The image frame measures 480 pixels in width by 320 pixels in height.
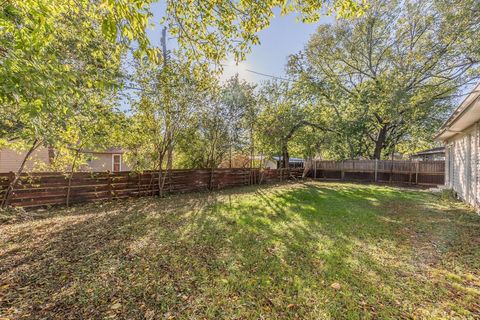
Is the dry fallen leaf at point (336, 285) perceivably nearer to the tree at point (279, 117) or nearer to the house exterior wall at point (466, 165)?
the house exterior wall at point (466, 165)

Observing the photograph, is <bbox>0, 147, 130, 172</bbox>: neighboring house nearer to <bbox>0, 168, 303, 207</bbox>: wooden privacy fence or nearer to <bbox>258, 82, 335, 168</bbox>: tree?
<bbox>0, 168, 303, 207</bbox>: wooden privacy fence

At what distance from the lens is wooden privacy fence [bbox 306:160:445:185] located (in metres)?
12.3

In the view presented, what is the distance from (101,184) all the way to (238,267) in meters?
6.11

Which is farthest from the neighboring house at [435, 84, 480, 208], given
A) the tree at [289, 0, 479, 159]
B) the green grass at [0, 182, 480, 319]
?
the tree at [289, 0, 479, 159]

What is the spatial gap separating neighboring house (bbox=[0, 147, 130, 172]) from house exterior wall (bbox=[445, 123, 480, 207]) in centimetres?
1080

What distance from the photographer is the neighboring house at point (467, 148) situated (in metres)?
5.20

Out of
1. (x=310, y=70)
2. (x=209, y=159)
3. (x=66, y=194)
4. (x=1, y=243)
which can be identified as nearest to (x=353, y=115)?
(x=310, y=70)

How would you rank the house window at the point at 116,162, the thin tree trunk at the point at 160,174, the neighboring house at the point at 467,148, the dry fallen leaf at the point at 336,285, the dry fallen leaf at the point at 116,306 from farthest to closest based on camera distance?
1. the house window at the point at 116,162
2. the thin tree trunk at the point at 160,174
3. the neighboring house at the point at 467,148
4. the dry fallen leaf at the point at 336,285
5. the dry fallen leaf at the point at 116,306

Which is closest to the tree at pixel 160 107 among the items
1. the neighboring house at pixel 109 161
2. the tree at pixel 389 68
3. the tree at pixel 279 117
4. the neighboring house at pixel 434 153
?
the tree at pixel 279 117

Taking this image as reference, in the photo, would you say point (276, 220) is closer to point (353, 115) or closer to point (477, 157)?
point (477, 157)

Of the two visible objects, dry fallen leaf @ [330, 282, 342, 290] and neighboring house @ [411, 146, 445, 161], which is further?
neighboring house @ [411, 146, 445, 161]

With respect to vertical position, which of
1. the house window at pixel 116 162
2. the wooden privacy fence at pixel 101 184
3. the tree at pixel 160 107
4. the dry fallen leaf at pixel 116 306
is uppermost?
the tree at pixel 160 107

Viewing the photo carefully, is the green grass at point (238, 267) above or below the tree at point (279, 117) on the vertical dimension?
below

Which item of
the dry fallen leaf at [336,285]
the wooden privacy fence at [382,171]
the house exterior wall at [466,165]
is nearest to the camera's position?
the dry fallen leaf at [336,285]
